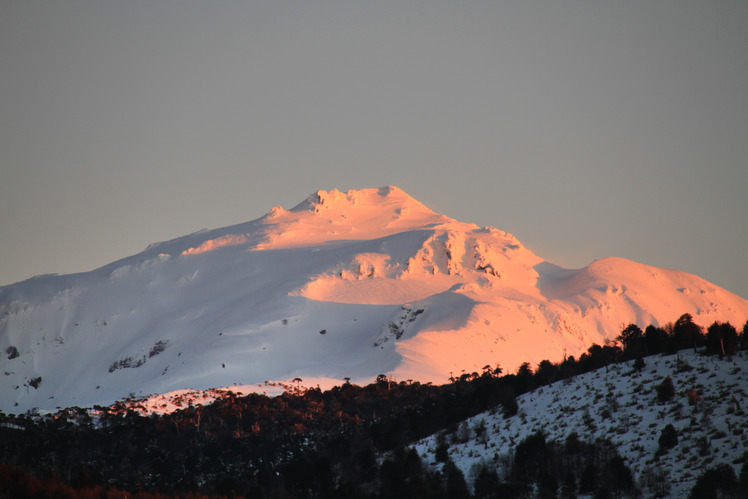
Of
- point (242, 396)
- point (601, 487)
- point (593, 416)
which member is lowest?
point (601, 487)

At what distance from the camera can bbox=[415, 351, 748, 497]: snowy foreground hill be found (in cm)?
6838

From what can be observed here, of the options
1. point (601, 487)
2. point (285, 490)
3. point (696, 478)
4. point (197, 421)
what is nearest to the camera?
point (696, 478)

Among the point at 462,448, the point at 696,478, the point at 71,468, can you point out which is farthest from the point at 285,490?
the point at 696,478

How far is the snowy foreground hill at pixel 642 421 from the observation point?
68.4 meters

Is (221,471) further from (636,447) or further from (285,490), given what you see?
(636,447)

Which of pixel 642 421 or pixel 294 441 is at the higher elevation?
pixel 294 441

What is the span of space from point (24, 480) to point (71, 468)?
59.1 metres

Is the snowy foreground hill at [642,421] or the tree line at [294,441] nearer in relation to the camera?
the snowy foreground hill at [642,421]

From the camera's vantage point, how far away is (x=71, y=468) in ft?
432

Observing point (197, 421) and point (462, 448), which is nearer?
point (462, 448)

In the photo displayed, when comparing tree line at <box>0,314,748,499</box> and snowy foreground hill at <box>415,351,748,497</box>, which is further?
tree line at <box>0,314,748,499</box>

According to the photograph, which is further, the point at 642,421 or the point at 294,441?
the point at 294,441

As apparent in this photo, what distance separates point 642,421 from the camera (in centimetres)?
7956

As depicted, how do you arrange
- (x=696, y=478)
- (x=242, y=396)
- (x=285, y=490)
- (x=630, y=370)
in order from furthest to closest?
(x=242, y=396)
(x=285, y=490)
(x=630, y=370)
(x=696, y=478)
